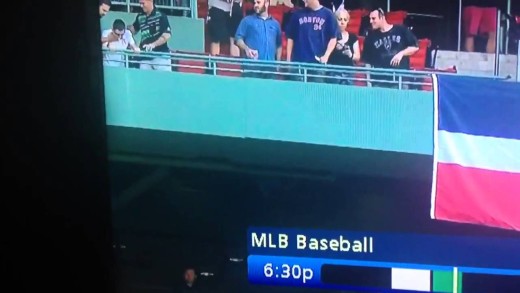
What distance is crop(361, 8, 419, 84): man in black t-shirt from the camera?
1.32m

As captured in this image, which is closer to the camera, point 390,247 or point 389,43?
point 389,43

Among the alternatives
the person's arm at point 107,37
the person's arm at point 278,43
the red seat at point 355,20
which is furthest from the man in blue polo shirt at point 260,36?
the person's arm at point 107,37

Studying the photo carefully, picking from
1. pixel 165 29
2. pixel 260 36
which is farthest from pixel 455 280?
pixel 165 29

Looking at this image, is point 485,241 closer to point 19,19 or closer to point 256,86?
point 256,86

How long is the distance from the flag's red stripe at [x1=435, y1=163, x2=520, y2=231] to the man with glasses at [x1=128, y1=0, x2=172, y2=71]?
17.9 inches

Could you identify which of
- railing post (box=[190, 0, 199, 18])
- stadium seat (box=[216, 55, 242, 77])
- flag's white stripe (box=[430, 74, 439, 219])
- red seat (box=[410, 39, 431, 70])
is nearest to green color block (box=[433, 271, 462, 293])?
flag's white stripe (box=[430, 74, 439, 219])

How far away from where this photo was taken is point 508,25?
1.28 m

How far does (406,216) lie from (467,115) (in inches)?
7.0

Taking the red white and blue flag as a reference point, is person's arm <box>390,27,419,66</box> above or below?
above

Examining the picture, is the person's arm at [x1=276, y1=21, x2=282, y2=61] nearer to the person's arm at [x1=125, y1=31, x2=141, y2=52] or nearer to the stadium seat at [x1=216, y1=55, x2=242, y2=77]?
the stadium seat at [x1=216, y1=55, x2=242, y2=77]

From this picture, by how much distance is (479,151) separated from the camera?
1.36 metres

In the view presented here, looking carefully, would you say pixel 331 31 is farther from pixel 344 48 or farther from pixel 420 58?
pixel 420 58

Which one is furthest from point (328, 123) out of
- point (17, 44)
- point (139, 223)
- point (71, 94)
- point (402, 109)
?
point (17, 44)

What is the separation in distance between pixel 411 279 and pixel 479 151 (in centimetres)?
23
